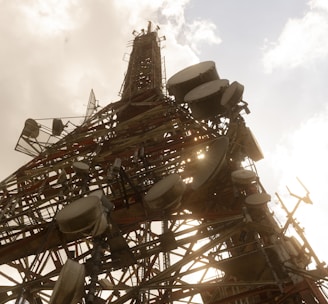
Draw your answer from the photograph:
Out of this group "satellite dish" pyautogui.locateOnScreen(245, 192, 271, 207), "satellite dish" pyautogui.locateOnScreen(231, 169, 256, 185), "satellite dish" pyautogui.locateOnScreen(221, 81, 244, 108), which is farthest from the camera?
"satellite dish" pyautogui.locateOnScreen(221, 81, 244, 108)

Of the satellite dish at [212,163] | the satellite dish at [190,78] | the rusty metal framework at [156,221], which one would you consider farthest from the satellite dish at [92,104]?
the satellite dish at [212,163]

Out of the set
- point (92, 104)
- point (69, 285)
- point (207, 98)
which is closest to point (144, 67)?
point (92, 104)

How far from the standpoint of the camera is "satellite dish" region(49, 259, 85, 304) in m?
5.91

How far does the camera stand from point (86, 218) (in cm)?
671

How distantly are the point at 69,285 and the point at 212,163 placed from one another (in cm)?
485

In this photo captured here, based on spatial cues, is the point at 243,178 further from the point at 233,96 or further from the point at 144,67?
the point at 144,67

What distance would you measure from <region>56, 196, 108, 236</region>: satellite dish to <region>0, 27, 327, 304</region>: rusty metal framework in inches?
15.1

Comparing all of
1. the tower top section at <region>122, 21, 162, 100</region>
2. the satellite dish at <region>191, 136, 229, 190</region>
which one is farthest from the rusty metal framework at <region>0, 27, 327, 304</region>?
the tower top section at <region>122, 21, 162, 100</region>

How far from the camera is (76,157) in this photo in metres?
13.5

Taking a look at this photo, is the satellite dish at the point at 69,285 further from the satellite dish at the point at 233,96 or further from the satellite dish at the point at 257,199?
the satellite dish at the point at 233,96

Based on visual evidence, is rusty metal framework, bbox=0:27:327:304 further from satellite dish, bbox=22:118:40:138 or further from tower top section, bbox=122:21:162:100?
tower top section, bbox=122:21:162:100

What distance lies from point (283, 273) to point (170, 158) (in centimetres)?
528

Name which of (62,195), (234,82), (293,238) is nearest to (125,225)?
(62,195)

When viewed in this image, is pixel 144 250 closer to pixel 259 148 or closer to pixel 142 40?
pixel 259 148
